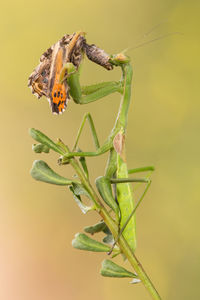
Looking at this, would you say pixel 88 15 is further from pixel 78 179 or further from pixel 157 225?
pixel 78 179

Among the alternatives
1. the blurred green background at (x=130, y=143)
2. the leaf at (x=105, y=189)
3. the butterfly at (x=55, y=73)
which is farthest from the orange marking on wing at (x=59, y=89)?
the blurred green background at (x=130, y=143)

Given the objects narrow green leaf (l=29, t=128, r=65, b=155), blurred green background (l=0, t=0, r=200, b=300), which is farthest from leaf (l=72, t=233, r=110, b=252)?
blurred green background (l=0, t=0, r=200, b=300)

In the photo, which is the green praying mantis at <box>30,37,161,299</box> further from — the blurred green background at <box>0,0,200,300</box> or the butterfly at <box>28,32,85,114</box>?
the blurred green background at <box>0,0,200,300</box>

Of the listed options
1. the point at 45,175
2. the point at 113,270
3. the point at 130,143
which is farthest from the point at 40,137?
the point at 130,143

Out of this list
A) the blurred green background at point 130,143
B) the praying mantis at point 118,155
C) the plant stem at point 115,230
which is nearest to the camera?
the plant stem at point 115,230

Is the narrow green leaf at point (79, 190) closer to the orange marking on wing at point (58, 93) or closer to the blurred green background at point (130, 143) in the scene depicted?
the orange marking on wing at point (58, 93)

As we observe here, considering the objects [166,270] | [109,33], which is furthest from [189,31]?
[166,270]
